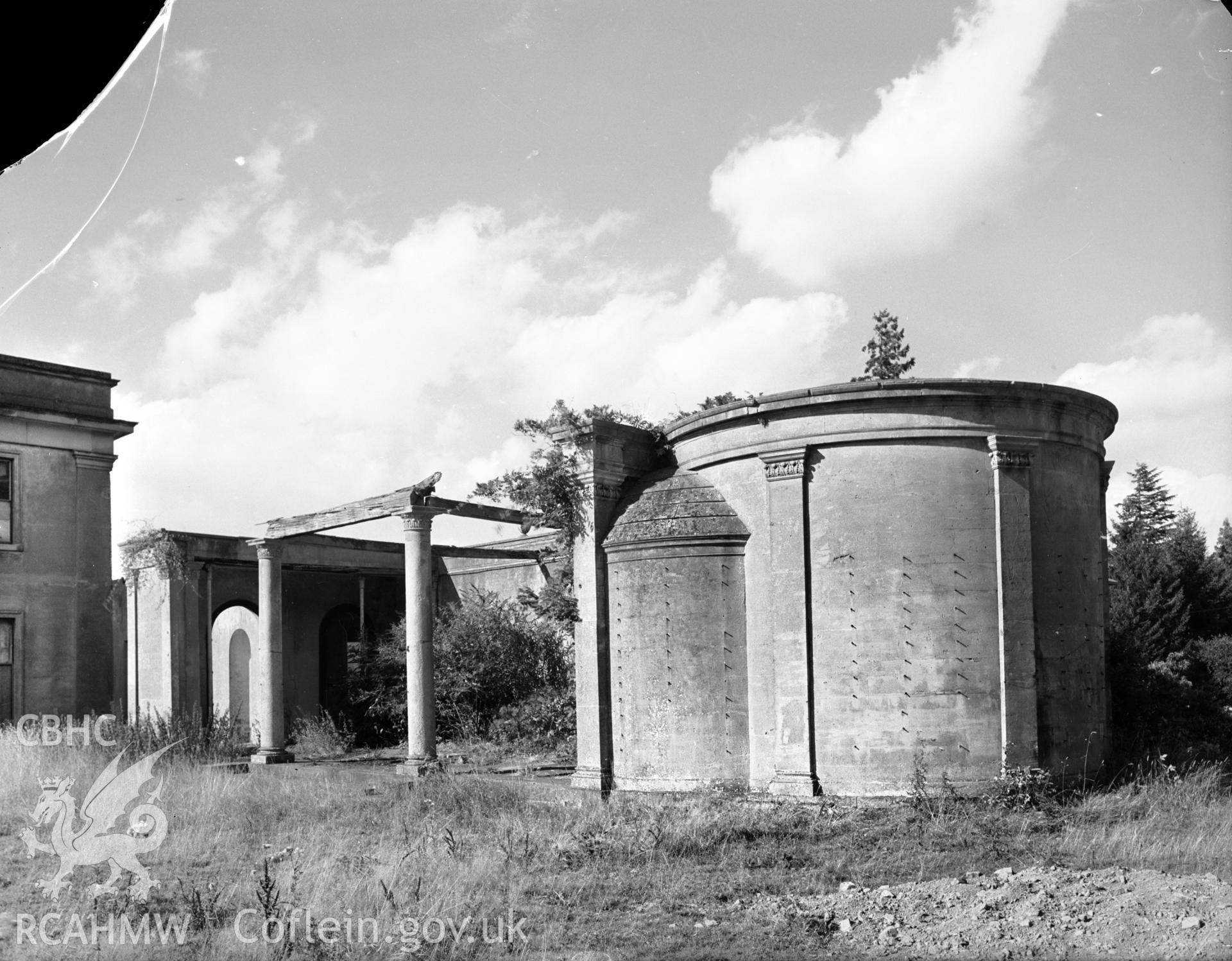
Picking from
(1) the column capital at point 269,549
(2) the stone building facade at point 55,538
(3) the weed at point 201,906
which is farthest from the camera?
(2) the stone building facade at point 55,538

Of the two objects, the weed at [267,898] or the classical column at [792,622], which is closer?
the weed at [267,898]

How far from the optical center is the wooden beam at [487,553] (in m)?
25.0

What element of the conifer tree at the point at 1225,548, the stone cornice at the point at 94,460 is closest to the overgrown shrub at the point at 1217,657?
the conifer tree at the point at 1225,548

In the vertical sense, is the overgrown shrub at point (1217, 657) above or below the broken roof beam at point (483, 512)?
below

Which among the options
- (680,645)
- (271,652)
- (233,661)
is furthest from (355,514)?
(233,661)

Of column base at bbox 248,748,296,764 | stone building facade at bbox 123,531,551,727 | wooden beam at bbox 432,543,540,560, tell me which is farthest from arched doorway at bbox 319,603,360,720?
column base at bbox 248,748,296,764

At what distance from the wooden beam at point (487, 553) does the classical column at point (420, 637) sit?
6.48m

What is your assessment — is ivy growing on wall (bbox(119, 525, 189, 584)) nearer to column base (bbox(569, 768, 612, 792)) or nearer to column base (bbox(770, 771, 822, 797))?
column base (bbox(569, 768, 612, 792))

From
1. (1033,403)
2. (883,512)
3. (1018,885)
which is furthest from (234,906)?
(1033,403)

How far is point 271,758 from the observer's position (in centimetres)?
2014

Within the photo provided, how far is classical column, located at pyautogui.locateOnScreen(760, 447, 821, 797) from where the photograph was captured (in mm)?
13648

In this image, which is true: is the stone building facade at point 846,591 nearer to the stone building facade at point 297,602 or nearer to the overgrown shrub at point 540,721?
the overgrown shrub at point 540,721

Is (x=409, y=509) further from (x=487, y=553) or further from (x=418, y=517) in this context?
(x=487, y=553)

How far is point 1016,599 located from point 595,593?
5452 millimetres
